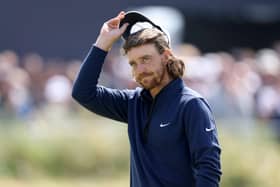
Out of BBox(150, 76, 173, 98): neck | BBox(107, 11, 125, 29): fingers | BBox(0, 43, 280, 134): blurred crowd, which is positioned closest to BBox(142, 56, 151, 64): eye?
BBox(150, 76, 173, 98): neck

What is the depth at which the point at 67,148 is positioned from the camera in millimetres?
12883

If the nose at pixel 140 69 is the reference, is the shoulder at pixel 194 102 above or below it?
below

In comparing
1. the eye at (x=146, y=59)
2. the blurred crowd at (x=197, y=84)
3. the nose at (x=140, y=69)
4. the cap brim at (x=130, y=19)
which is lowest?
the blurred crowd at (x=197, y=84)

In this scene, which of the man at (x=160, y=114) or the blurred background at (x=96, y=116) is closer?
the man at (x=160, y=114)

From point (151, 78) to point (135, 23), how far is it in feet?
1.37

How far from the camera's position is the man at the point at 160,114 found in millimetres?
5666

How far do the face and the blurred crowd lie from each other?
293 inches

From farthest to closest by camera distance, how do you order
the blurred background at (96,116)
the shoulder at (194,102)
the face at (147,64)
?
the blurred background at (96,116) → the face at (147,64) → the shoulder at (194,102)

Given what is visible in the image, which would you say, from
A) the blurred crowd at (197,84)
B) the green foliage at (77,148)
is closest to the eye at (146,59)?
the green foliage at (77,148)

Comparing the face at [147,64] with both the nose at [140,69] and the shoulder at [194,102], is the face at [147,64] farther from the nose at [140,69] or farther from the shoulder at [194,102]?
the shoulder at [194,102]

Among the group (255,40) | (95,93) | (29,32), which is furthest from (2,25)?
(95,93)

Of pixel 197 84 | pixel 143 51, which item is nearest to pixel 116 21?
pixel 143 51

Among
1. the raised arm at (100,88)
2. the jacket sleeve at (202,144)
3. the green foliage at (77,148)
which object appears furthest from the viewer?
the green foliage at (77,148)

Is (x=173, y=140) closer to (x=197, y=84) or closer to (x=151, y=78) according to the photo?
(x=151, y=78)
